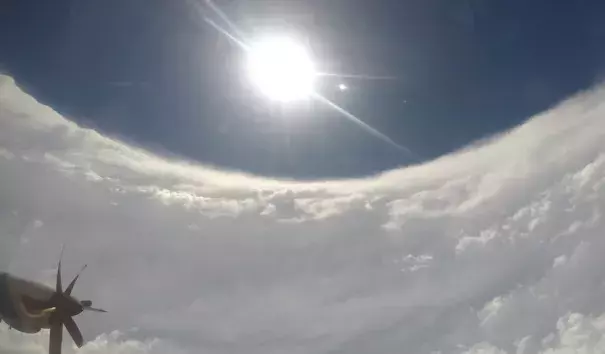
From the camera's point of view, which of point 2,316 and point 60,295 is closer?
point 2,316

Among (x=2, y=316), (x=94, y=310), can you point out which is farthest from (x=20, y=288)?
(x=94, y=310)

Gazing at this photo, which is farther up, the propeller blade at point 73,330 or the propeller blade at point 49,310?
the propeller blade at point 49,310

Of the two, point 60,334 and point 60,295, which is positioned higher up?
point 60,295

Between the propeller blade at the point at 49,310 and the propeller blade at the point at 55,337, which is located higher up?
the propeller blade at the point at 49,310

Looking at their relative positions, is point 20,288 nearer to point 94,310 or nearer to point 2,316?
point 2,316
